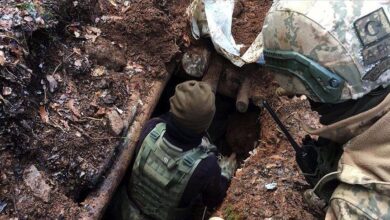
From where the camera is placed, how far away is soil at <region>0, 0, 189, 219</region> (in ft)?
12.5

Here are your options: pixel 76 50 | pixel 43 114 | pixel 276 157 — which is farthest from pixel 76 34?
pixel 276 157

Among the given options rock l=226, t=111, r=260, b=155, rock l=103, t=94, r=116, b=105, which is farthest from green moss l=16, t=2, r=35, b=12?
rock l=226, t=111, r=260, b=155

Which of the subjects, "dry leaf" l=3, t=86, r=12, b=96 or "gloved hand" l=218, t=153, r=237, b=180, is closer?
"dry leaf" l=3, t=86, r=12, b=96

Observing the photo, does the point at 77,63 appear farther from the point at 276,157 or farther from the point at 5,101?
the point at 276,157

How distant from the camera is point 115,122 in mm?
4414

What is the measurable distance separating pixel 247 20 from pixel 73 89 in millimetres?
2463

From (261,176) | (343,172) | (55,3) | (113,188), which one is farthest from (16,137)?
(343,172)

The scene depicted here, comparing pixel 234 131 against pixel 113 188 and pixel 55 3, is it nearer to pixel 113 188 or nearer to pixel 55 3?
pixel 113 188

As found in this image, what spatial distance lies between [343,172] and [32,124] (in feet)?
8.42

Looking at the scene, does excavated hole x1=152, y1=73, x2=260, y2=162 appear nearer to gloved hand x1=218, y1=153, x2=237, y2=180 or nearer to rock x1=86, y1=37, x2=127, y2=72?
gloved hand x1=218, y1=153, x2=237, y2=180

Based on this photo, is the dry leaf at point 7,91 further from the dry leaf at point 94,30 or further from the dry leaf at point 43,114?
the dry leaf at point 94,30

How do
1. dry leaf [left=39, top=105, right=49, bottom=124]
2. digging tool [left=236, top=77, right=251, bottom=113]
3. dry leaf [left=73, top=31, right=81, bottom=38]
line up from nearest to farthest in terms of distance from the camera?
dry leaf [left=39, top=105, right=49, bottom=124]
dry leaf [left=73, top=31, right=81, bottom=38]
digging tool [left=236, top=77, right=251, bottom=113]

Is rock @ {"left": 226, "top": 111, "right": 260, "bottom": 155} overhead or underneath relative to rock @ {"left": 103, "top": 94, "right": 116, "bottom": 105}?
underneath

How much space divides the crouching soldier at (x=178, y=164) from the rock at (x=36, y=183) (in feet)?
2.55
